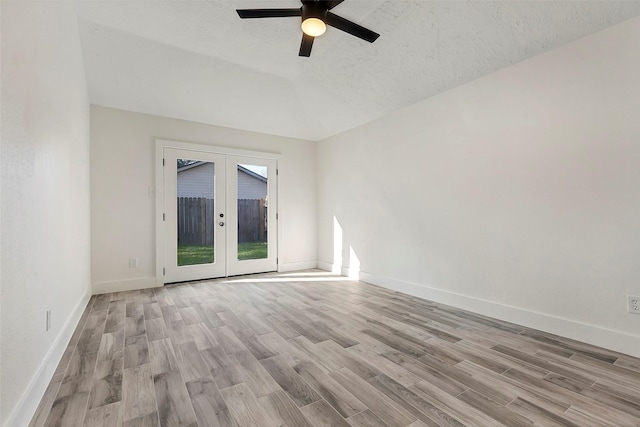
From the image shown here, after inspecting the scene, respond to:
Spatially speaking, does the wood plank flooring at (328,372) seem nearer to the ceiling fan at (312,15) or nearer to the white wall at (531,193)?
the white wall at (531,193)

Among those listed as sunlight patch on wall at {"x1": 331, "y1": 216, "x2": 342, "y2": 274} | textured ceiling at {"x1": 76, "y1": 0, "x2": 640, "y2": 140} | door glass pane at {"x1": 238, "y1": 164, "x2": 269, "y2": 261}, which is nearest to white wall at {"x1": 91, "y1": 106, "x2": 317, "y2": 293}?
textured ceiling at {"x1": 76, "y1": 0, "x2": 640, "y2": 140}

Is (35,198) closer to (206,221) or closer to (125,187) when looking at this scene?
(125,187)

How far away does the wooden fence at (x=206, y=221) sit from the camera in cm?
457

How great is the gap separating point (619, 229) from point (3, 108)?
4.01 metres

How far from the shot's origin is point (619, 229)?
2.30m

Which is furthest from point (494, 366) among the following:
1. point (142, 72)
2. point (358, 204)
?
point (142, 72)

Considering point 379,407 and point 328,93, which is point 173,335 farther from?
point 328,93

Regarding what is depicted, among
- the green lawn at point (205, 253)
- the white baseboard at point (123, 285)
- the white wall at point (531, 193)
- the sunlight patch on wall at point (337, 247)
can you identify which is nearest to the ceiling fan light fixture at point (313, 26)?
the white wall at point (531, 193)

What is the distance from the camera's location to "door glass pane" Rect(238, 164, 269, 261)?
201 inches

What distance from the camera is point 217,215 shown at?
4.82 meters

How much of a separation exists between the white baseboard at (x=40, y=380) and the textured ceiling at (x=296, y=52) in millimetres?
2939

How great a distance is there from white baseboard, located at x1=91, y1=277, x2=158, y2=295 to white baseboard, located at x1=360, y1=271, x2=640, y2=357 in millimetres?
3719

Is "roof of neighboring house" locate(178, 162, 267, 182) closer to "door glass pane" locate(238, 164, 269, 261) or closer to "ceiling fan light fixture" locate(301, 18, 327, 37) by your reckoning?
"door glass pane" locate(238, 164, 269, 261)

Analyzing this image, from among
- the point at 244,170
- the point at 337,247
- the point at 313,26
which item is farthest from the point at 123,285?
the point at 313,26
